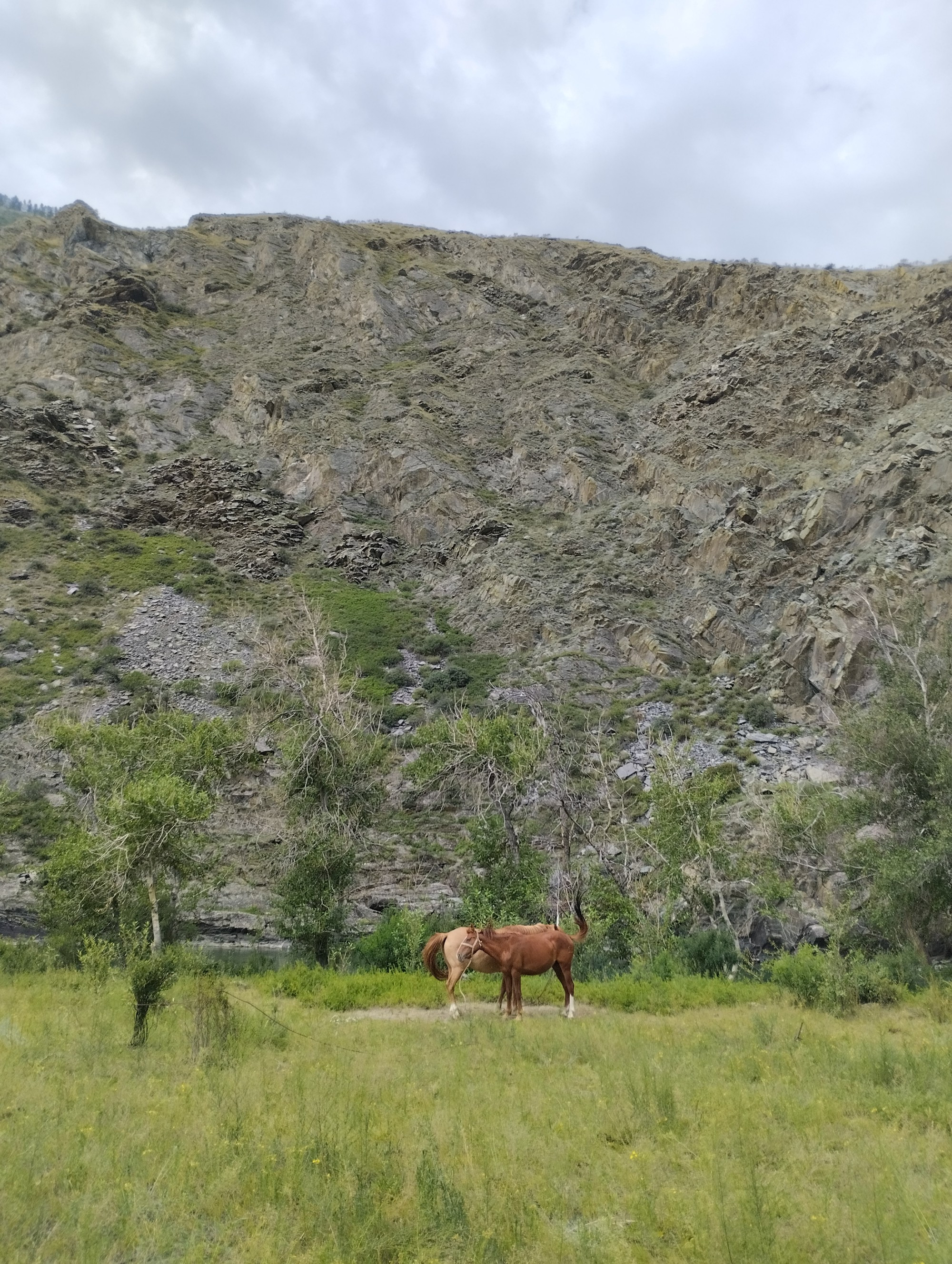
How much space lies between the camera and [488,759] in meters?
18.5

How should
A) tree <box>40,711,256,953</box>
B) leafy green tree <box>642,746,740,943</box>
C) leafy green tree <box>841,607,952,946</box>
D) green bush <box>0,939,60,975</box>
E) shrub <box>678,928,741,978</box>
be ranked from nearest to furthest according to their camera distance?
leafy green tree <box>841,607,952,946</box>
shrub <box>678,928,741,978</box>
green bush <box>0,939,60,975</box>
tree <box>40,711,256,953</box>
leafy green tree <box>642,746,740,943</box>

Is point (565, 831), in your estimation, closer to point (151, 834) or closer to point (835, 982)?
point (835, 982)

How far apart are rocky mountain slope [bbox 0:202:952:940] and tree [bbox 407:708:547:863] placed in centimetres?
1345

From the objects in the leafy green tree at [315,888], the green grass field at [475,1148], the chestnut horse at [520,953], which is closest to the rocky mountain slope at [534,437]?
the leafy green tree at [315,888]

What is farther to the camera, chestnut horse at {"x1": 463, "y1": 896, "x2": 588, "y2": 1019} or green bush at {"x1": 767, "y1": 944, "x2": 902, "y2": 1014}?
green bush at {"x1": 767, "y1": 944, "x2": 902, "y2": 1014}

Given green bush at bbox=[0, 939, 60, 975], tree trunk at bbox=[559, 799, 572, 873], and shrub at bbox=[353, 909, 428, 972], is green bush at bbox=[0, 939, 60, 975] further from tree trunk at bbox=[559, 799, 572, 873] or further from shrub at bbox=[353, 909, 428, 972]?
tree trunk at bbox=[559, 799, 572, 873]

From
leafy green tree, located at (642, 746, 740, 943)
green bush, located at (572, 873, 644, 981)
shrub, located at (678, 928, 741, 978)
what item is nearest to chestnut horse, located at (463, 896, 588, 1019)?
shrub, located at (678, 928, 741, 978)

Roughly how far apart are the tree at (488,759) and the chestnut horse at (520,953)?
8246 mm

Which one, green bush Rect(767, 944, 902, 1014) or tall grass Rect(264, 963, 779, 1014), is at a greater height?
green bush Rect(767, 944, 902, 1014)

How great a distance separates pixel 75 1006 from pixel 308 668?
66.6 ft

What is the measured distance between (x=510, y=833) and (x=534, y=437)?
3724 centimetres

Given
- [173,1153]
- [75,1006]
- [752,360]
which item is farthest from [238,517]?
[173,1153]

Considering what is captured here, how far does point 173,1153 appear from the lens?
13.7 ft

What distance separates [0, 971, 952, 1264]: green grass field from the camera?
3371 millimetres
